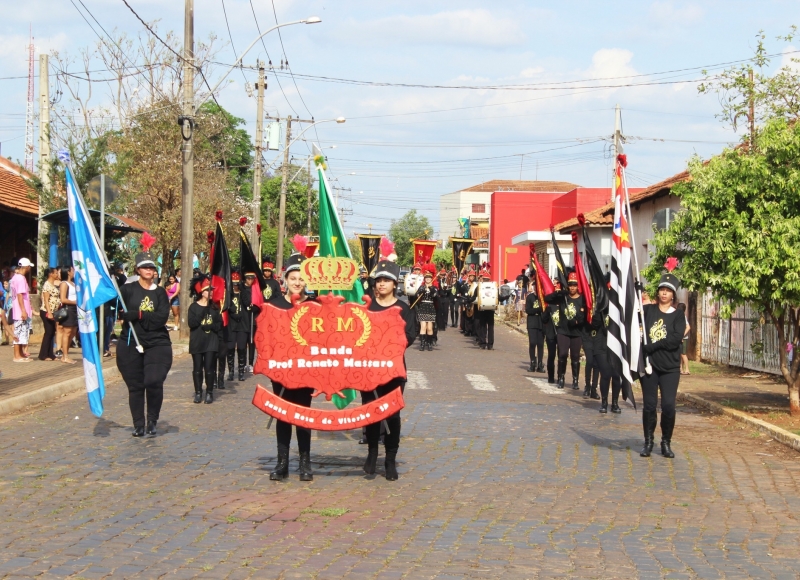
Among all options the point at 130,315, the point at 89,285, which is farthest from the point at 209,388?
the point at 130,315

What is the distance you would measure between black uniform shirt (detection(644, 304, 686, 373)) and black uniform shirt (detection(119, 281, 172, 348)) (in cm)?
498

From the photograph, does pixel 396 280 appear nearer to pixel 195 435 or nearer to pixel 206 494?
pixel 206 494

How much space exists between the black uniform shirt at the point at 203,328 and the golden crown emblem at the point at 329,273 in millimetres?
5168

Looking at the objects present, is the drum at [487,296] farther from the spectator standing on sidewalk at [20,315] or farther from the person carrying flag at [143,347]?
the person carrying flag at [143,347]

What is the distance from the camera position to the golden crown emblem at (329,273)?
29.6 feet

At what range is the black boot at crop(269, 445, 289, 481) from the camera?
8594 mm

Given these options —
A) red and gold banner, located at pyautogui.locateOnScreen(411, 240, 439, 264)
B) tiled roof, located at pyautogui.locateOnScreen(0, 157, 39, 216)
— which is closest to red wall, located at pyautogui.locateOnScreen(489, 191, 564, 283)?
red and gold banner, located at pyautogui.locateOnScreen(411, 240, 439, 264)

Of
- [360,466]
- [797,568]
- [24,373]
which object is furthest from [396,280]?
[24,373]

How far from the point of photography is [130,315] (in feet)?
34.0

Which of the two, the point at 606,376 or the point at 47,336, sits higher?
the point at 47,336

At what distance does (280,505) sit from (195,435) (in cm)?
355

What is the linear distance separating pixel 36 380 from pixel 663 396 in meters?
9.59

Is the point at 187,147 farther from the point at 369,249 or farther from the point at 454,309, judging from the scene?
the point at 454,309

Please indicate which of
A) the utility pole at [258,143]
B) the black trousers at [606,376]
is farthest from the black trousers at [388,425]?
the utility pole at [258,143]
